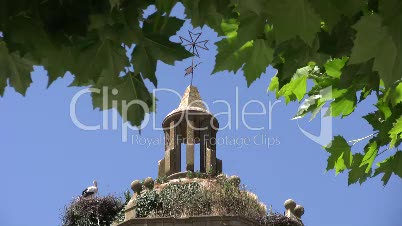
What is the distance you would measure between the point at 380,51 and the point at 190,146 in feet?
61.4

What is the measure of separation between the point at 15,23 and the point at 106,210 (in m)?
17.7

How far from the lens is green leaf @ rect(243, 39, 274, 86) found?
2.96 meters

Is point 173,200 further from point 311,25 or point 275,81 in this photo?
point 311,25

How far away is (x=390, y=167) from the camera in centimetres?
397

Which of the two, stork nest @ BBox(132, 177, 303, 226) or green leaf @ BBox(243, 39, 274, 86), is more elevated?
stork nest @ BBox(132, 177, 303, 226)

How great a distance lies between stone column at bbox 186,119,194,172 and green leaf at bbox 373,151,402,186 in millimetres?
16384

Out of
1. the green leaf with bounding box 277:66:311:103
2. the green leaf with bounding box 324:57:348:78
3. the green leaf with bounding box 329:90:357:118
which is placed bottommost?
the green leaf with bounding box 329:90:357:118

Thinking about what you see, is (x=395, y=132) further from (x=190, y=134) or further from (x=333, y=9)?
(x=190, y=134)

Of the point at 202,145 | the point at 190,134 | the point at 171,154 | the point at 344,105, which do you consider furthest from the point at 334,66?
the point at 202,145

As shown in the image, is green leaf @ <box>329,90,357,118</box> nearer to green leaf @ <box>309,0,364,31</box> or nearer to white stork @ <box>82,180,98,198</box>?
green leaf @ <box>309,0,364,31</box>

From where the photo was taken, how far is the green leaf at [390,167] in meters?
3.92

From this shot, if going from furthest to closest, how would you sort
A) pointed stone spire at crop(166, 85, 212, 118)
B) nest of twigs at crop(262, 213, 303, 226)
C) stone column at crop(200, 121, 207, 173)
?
pointed stone spire at crop(166, 85, 212, 118) < stone column at crop(200, 121, 207, 173) < nest of twigs at crop(262, 213, 303, 226)

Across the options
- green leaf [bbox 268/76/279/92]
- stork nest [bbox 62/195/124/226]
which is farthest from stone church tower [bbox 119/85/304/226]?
green leaf [bbox 268/76/279/92]

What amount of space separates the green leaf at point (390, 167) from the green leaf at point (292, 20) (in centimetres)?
179
